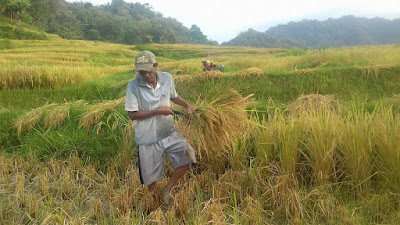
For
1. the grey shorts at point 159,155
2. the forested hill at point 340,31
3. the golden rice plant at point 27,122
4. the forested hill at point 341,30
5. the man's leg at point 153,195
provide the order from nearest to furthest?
the grey shorts at point 159,155 < the man's leg at point 153,195 < the golden rice plant at point 27,122 < the forested hill at point 340,31 < the forested hill at point 341,30

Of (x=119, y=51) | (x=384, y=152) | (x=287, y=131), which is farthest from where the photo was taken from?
(x=119, y=51)

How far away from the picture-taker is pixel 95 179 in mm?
3186

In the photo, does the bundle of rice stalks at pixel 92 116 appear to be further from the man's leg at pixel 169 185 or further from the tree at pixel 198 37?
the tree at pixel 198 37


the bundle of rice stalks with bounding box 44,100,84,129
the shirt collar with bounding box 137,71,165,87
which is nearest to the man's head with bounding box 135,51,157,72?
the shirt collar with bounding box 137,71,165,87

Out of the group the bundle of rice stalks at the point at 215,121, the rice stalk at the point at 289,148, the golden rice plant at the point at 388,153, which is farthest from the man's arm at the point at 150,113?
the golden rice plant at the point at 388,153

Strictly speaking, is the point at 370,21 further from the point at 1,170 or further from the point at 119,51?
the point at 1,170

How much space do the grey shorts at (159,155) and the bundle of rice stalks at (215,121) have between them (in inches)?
3.6

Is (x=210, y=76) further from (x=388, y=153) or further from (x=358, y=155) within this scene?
(x=388, y=153)

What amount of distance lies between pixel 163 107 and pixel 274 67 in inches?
283

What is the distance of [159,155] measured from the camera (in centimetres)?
244

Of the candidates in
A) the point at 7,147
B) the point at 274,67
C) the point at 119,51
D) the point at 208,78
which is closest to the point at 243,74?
the point at 208,78

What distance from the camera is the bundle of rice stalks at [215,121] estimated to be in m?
2.31

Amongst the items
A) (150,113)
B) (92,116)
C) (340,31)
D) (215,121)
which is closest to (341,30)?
(340,31)

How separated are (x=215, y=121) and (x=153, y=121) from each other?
0.49 metres
